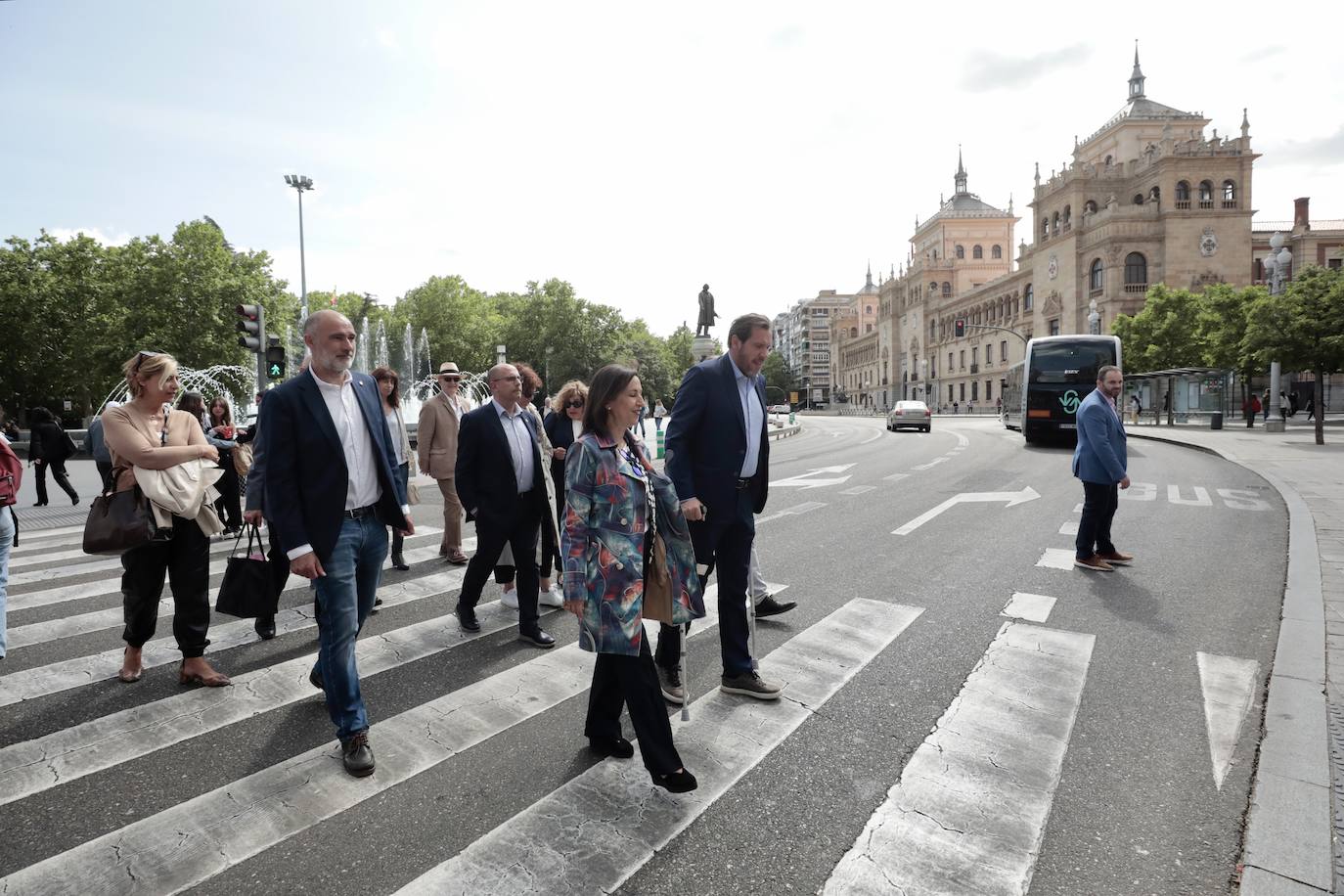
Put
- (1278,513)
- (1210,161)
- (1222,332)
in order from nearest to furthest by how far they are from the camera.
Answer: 1. (1278,513)
2. (1222,332)
3. (1210,161)

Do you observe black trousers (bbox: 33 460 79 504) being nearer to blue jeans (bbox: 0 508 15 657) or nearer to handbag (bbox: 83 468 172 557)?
blue jeans (bbox: 0 508 15 657)

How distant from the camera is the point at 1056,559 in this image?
23.5 feet

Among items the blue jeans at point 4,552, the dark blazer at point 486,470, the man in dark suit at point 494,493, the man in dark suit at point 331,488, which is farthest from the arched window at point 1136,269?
the blue jeans at point 4,552

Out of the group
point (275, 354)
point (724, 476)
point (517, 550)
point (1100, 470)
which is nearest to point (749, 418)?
point (724, 476)

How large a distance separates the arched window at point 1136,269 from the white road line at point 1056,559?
61.0 m

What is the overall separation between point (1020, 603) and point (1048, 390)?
18816mm

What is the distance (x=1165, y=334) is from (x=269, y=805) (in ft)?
170

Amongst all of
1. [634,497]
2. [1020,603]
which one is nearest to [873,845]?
[634,497]

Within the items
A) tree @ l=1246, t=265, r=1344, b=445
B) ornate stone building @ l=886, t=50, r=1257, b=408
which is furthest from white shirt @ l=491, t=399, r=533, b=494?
ornate stone building @ l=886, t=50, r=1257, b=408

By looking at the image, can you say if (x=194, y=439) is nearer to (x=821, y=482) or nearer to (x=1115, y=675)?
(x=1115, y=675)

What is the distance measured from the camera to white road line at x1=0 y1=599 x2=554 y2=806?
3.23 m

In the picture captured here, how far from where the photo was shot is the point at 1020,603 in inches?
223

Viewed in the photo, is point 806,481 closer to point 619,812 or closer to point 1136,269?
point 619,812

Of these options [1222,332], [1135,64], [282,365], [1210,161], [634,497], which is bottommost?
[634,497]
